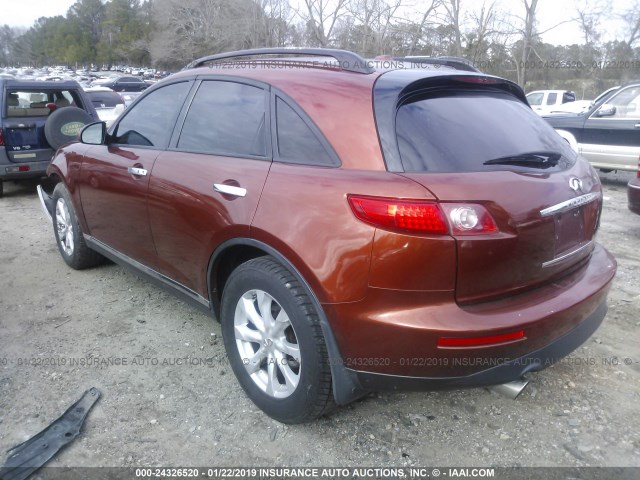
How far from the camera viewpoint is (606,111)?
8.11m

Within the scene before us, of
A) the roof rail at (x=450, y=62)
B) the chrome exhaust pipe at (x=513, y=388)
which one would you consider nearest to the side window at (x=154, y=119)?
the roof rail at (x=450, y=62)

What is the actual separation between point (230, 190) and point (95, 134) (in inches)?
74.5

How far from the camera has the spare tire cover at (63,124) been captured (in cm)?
703

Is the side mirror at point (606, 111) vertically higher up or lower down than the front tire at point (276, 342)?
higher up

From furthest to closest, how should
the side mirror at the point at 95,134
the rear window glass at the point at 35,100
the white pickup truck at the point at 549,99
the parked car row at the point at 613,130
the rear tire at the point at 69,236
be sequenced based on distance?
the white pickup truck at the point at 549,99, the parked car row at the point at 613,130, the rear window glass at the point at 35,100, the rear tire at the point at 69,236, the side mirror at the point at 95,134

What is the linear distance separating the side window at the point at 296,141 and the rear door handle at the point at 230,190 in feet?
0.81

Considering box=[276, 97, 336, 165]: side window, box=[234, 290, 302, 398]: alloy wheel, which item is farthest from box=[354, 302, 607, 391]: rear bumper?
box=[276, 97, 336, 165]: side window

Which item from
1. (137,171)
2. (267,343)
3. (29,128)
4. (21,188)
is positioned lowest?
(21,188)

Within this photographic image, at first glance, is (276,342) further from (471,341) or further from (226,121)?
(226,121)

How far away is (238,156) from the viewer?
2.68 metres

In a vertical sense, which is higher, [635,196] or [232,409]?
[635,196]

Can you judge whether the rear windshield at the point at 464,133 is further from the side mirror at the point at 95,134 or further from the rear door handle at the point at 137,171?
the side mirror at the point at 95,134

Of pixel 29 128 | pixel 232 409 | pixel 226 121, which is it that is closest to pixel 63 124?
pixel 29 128

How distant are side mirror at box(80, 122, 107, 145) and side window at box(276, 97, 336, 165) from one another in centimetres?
187
